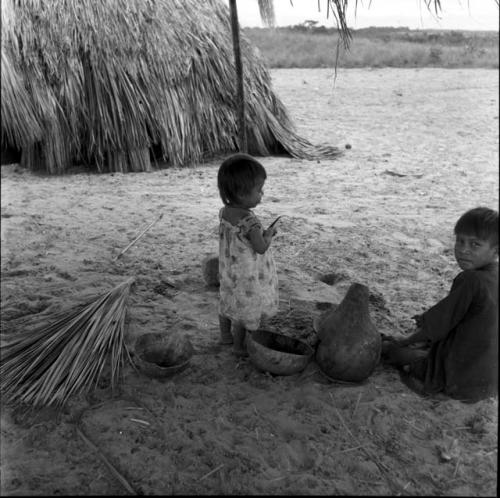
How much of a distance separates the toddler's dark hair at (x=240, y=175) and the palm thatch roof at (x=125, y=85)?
12.4 ft

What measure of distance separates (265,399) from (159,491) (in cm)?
66

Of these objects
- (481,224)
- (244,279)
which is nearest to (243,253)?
(244,279)

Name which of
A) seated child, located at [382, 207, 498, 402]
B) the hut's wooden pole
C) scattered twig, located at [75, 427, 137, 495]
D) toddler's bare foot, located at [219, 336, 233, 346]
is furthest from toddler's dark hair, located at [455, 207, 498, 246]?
the hut's wooden pole

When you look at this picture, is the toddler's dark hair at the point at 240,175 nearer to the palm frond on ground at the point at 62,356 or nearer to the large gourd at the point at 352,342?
the large gourd at the point at 352,342

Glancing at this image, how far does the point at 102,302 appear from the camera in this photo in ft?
9.66

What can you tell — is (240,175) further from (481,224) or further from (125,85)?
(125,85)

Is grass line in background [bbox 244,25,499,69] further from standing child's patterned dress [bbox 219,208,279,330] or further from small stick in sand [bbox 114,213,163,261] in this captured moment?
standing child's patterned dress [bbox 219,208,279,330]

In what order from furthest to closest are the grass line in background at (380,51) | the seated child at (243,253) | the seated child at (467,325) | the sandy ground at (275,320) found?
the grass line in background at (380,51)
the seated child at (243,253)
the seated child at (467,325)
the sandy ground at (275,320)

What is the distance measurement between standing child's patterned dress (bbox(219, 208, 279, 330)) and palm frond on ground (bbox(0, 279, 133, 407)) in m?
0.58

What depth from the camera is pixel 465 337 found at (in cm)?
226

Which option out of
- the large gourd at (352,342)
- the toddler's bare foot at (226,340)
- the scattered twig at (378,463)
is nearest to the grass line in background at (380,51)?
the toddler's bare foot at (226,340)

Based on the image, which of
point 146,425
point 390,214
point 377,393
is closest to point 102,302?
point 146,425

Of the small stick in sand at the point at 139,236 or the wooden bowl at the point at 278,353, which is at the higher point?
the small stick in sand at the point at 139,236

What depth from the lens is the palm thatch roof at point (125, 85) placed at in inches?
238
